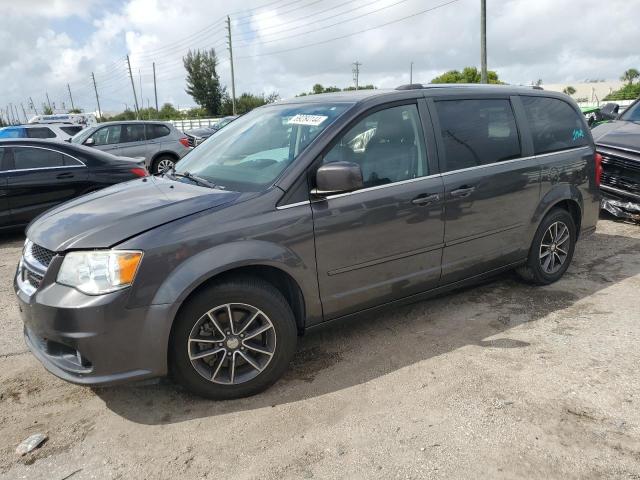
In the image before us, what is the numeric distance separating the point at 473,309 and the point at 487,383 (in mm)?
1257

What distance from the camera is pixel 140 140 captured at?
502 inches

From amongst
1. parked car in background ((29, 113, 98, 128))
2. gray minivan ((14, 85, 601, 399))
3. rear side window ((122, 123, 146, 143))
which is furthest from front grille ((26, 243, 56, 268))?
parked car in background ((29, 113, 98, 128))

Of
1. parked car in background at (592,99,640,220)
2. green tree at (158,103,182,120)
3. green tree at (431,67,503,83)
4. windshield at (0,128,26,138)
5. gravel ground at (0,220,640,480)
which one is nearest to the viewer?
gravel ground at (0,220,640,480)

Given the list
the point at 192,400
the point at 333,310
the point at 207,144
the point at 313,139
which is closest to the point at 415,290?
the point at 333,310

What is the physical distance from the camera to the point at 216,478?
245cm

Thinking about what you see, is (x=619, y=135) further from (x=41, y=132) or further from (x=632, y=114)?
(x=41, y=132)

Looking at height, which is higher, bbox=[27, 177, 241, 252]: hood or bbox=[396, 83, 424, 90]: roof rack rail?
bbox=[396, 83, 424, 90]: roof rack rail

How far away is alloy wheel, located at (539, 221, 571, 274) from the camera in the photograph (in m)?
4.70

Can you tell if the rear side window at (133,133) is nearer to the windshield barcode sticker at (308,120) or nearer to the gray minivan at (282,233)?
the gray minivan at (282,233)

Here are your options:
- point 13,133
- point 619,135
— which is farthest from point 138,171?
point 13,133

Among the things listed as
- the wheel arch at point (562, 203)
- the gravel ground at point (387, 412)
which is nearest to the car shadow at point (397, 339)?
the gravel ground at point (387, 412)

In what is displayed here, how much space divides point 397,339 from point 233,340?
4.50ft

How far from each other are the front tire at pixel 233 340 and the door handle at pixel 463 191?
1.54 m

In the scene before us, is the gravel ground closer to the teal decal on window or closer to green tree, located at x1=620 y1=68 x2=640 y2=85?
the teal decal on window
